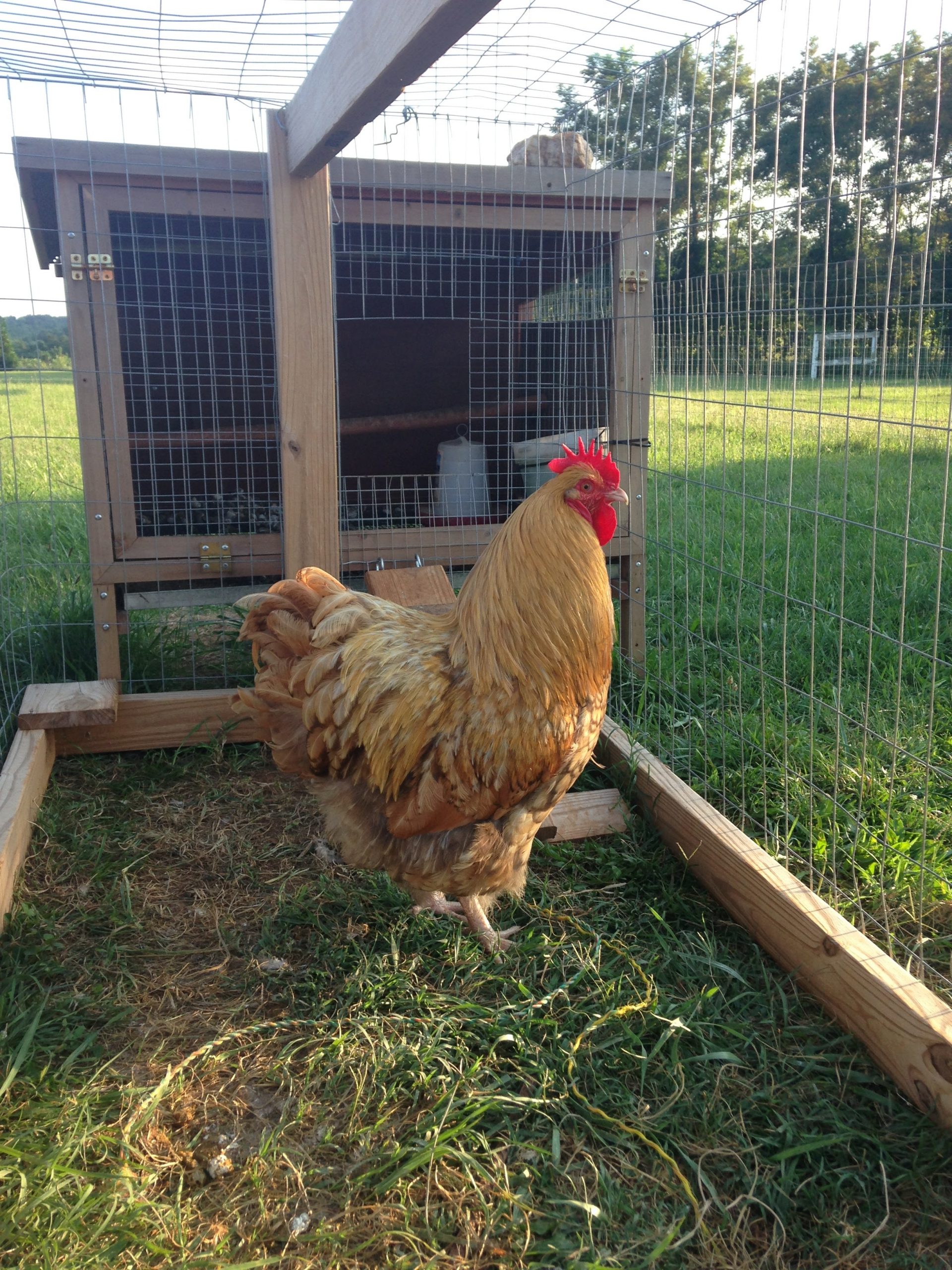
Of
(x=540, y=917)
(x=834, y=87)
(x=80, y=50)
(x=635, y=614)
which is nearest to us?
(x=834, y=87)

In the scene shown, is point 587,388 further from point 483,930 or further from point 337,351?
point 483,930

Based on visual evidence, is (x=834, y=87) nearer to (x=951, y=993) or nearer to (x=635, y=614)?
(x=951, y=993)

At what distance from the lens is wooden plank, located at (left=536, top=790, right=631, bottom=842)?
3.17 meters

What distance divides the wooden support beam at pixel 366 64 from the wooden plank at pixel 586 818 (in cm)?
219

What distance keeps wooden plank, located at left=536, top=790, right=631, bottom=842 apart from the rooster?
401 mm

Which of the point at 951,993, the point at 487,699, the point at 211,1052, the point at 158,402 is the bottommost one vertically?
the point at 211,1052

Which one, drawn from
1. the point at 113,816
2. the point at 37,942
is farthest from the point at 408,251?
the point at 37,942

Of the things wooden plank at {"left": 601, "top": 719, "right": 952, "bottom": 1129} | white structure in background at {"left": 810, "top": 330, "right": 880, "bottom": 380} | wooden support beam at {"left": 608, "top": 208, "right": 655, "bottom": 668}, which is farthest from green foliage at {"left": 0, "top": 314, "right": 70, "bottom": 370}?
wooden plank at {"left": 601, "top": 719, "right": 952, "bottom": 1129}

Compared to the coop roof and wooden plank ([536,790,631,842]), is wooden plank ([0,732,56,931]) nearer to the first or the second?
wooden plank ([536,790,631,842])

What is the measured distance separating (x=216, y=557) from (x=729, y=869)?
2536mm

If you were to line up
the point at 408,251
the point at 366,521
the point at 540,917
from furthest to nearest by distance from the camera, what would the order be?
the point at 366,521
the point at 408,251
the point at 540,917

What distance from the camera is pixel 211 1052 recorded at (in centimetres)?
229

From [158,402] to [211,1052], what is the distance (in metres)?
3.15

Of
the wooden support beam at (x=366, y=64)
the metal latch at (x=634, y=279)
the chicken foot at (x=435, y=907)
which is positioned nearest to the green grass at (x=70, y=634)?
the wooden support beam at (x=366, y=64)
